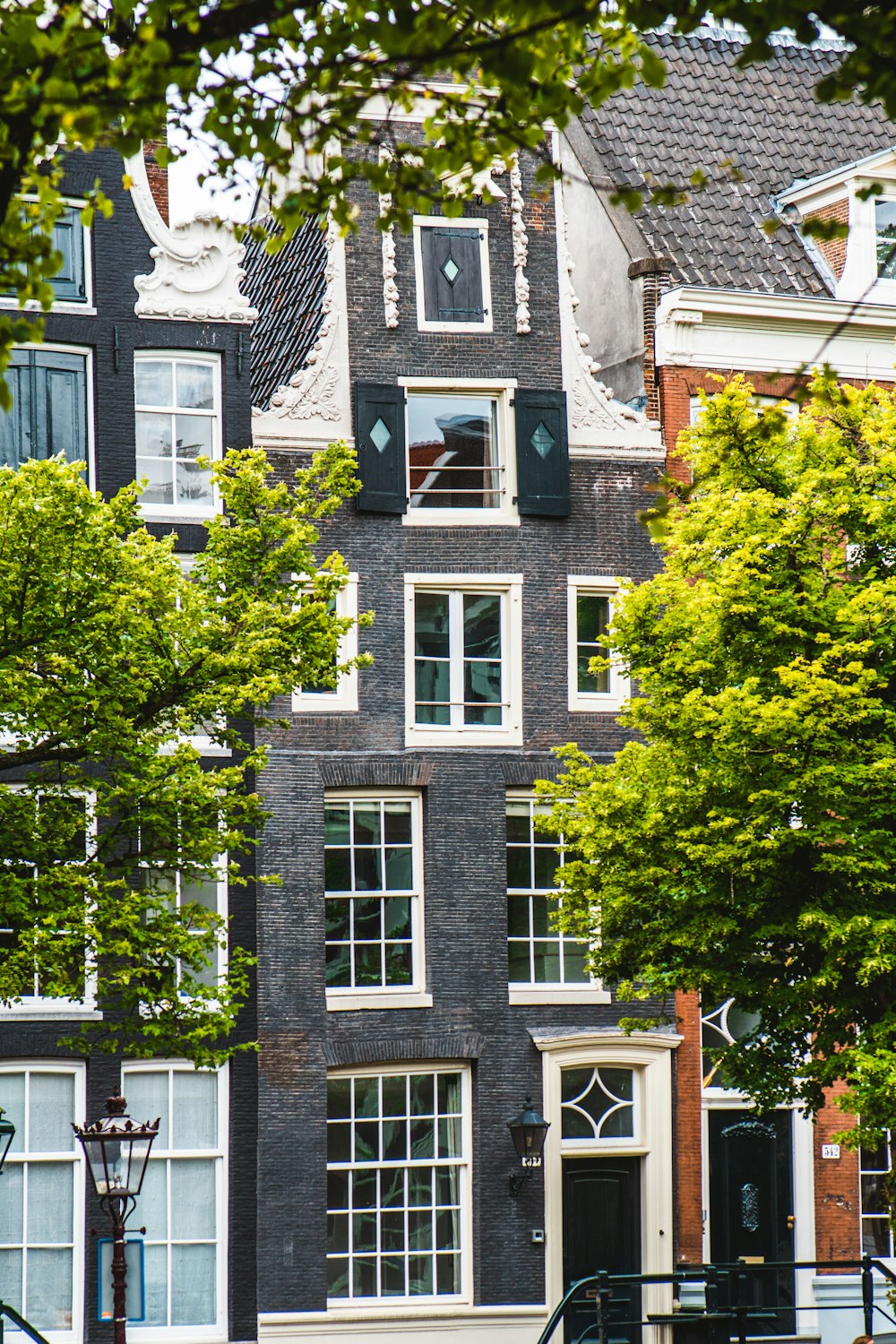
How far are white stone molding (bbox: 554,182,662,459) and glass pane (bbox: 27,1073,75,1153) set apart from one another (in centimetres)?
968

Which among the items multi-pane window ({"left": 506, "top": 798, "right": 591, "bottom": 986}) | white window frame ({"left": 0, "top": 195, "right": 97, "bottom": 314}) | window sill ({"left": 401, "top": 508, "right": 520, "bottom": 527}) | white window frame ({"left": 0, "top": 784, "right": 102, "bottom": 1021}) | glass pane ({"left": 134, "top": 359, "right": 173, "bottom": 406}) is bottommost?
white window frame ({"left": 0, "top": 784, "right": 102, "bottom": 1021})

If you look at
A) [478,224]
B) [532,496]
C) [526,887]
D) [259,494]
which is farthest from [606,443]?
[259,494]

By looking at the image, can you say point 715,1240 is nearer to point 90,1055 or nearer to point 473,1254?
point 473,1254

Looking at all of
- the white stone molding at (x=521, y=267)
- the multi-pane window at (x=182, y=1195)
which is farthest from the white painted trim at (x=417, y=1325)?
the white stone molding at (x=521, y=267)

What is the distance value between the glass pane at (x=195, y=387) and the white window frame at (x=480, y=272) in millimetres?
2723

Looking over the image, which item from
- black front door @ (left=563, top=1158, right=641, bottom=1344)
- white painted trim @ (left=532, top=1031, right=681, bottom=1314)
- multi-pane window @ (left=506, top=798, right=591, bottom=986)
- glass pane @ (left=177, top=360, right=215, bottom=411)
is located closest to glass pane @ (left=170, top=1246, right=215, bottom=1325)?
white painted trim @ (left=532, top=1031, right=681, bottom=1314)

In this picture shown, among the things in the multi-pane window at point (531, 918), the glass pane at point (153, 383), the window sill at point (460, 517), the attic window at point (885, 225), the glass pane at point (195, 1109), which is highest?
the attic window at point (885, 225)

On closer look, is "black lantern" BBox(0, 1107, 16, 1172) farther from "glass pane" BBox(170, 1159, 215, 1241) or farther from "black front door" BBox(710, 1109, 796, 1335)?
"black front door" BBox(710, 1109, 796, 1335)

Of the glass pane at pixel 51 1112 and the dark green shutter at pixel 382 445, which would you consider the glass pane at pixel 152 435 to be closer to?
the dark green shutter at pixel 382 445

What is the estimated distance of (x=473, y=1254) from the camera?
2297 cm

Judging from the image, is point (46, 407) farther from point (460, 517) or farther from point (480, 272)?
point (480, 272)

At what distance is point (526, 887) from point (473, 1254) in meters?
4.26

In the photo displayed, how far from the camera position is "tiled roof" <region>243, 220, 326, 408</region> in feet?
82.3

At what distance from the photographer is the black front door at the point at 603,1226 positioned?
2358cm
